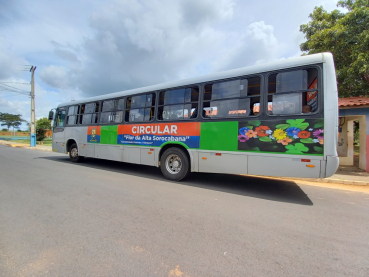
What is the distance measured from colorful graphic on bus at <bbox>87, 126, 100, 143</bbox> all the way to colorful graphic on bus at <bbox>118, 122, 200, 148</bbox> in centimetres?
141

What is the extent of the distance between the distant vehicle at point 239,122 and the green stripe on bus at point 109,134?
38 millimetres


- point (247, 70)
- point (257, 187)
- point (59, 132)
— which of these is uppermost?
point (247, 70)

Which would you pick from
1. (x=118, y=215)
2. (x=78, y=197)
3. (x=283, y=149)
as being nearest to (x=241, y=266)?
(x=118, y=215)

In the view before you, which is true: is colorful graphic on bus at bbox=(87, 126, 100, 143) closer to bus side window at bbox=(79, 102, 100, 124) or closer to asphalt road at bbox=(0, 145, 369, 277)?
bus side window at bbox=(79, 102, 100, 124)

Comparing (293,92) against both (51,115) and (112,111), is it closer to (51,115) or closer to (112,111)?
(112,111)

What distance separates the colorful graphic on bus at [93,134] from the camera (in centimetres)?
816

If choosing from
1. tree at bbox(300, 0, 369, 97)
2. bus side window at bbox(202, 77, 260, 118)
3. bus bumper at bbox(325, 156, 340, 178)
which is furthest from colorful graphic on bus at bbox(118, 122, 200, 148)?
tree at bbox(300, 0, 369, 97)

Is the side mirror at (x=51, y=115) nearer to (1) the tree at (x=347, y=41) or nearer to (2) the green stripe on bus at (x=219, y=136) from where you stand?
(2) the green stripe on bus at (x=219, y=136)

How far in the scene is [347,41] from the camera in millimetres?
9109

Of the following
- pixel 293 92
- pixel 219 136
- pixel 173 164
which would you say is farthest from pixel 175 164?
pixel 293 92

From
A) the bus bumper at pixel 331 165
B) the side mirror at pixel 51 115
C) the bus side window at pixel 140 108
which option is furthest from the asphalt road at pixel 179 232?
the side mirror at pixel 51 115

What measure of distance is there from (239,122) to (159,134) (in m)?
2.56

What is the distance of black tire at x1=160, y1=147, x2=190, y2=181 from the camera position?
5.73 metres

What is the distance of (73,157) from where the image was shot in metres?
9.50
